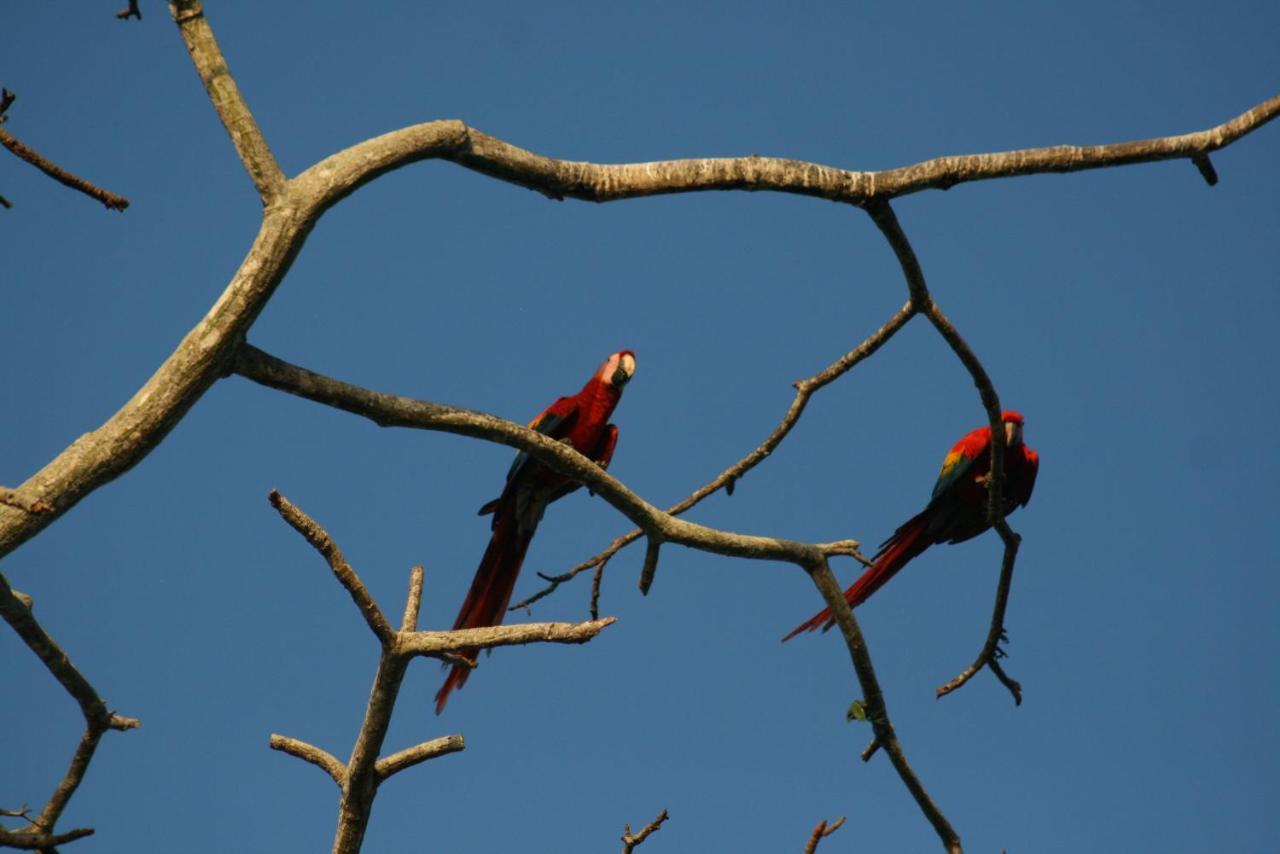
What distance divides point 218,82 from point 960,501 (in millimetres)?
3913

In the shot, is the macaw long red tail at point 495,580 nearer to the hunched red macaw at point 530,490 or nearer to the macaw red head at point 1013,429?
the hunched red macaw at point 530,490

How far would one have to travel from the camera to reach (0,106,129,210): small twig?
2701 mm

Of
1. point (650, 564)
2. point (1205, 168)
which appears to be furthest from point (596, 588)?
point (1205, 168)

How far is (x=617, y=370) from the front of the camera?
5.96m

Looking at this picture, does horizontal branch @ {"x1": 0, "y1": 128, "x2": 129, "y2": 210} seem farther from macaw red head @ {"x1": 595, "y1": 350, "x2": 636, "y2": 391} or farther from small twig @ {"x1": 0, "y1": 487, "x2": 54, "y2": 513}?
macaw red head @ {"x1": 595, "y1": 350, "x2": 636, "y2": 391}

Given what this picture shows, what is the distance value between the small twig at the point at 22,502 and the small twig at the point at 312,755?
1.14m

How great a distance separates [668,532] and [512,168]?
99 cm

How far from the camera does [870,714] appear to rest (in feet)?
11.5

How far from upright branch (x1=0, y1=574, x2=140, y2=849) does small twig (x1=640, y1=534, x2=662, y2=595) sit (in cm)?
139

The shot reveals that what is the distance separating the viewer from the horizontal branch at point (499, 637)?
3002 mm

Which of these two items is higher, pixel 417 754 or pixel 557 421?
pixel 557 421

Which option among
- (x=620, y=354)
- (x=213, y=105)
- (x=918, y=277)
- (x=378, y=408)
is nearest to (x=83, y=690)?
(x=378, y=408)

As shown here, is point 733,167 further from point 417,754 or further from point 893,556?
point 893,556

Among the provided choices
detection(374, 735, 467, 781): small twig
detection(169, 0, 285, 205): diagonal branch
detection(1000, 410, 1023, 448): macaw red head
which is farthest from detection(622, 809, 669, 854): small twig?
detection(1000, 410, 1023, 448): macaw red head
